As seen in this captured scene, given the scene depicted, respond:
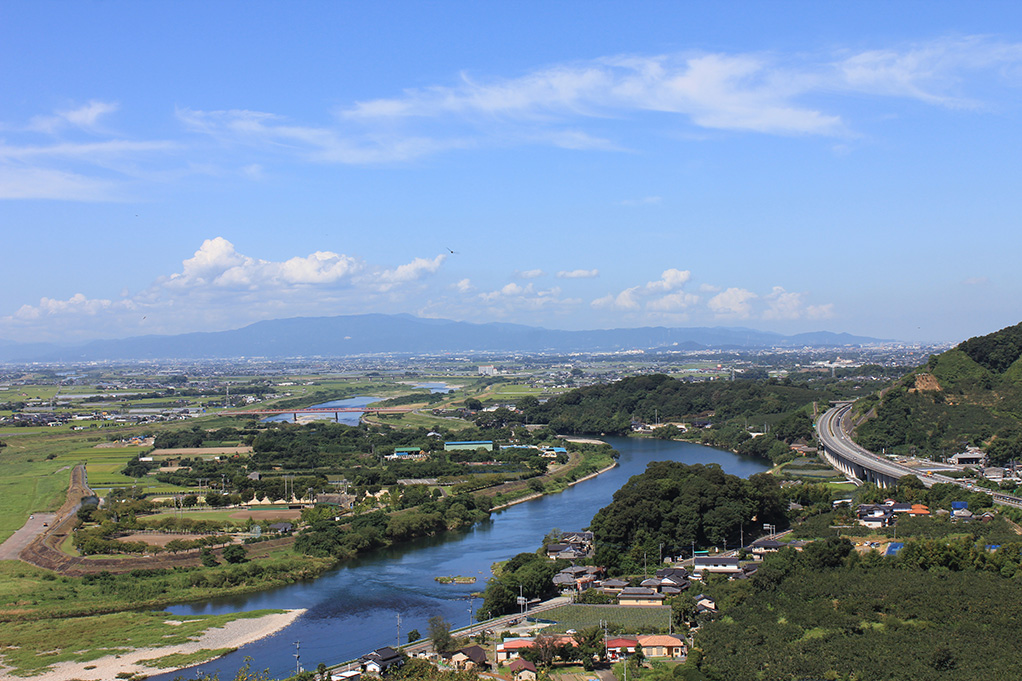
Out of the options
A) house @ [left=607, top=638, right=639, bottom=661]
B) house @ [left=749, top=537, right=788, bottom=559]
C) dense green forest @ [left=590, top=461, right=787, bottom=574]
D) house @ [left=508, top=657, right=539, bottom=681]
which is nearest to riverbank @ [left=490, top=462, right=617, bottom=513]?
dense green forest @ [left=590, top=461, right=787, bottom=574]

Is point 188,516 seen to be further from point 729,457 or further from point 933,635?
point 729,457

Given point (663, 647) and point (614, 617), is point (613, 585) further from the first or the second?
point (663, 647)

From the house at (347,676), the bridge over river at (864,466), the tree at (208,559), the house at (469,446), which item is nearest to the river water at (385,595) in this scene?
the house at (347,676)

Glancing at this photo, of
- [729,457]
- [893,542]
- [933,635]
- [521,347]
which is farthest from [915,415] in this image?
[521,347]

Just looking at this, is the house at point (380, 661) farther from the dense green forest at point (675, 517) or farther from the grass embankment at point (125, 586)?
the dense green forest at point (675, 517)

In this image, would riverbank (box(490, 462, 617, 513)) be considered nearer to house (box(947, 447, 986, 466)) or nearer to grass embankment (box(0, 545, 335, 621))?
grass embankment (box(0, 545, 335, 621))
